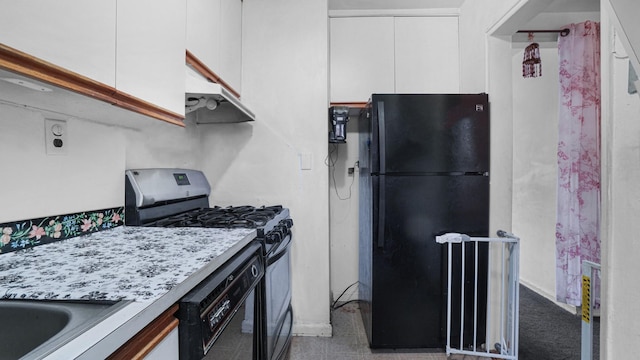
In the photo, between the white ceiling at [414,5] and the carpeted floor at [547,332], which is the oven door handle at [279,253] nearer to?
the carpeted floor at [547,332]

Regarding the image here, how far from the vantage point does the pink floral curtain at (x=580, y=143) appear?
2082 millimetres

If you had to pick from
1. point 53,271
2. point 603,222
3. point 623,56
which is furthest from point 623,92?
point 53,271

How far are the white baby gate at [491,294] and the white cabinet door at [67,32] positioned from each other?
5.75 feet

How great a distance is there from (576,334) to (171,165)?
3.01 metres

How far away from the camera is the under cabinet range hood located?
1.30 m

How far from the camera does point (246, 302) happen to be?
0.99 metres

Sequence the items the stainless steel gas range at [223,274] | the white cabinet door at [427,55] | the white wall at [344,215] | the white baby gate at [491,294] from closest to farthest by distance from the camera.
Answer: the stainless steel gas range at [223,274], the white baby gate at [491,294], the white cabinet door at [427,55], the white wall at [344,215]

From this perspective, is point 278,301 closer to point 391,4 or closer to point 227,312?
point 227,312

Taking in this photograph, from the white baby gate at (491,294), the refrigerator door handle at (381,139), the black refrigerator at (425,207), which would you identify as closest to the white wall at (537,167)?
the white baby gate at (491,294)

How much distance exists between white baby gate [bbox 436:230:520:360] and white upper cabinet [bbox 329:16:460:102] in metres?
1.21

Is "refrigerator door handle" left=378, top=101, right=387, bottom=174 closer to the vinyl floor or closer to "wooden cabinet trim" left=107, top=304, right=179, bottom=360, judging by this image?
the vinyl floor

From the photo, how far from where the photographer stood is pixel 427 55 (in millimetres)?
2230

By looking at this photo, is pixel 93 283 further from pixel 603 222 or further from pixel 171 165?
pixel 603 222

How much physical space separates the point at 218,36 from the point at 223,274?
55.4 inches
